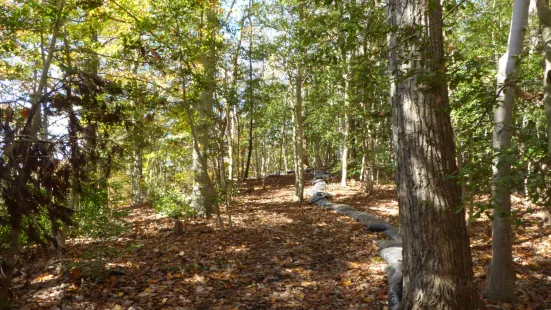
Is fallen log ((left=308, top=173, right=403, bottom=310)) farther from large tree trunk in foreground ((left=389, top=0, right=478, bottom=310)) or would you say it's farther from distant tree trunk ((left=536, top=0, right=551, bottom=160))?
distant tree trunk ((left=536, top=0, right=551, bottom=160))

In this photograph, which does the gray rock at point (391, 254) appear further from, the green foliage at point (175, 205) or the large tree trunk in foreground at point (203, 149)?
the green foliage at point (175, 205)

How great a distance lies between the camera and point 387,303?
4.42m

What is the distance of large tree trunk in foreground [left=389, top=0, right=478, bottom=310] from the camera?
10.2ft

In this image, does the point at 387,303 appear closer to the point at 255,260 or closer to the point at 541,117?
the point at 255,260

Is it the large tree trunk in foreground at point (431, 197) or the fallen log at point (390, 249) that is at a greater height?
the large tree trunk in foreground at point (431, 197)

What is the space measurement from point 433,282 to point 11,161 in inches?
161

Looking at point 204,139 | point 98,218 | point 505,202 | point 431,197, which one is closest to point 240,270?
point 98,218

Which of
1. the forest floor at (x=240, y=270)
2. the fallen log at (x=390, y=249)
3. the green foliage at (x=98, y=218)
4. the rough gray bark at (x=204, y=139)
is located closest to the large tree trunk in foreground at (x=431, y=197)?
the forest floor at (x=240, y=270)

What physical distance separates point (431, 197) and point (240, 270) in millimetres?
3959

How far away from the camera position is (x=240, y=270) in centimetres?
600

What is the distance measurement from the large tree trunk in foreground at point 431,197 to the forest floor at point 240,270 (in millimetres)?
646

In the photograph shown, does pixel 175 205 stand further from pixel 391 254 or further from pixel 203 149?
pixel 391 254

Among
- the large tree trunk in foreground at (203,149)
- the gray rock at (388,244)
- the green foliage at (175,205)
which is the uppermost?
the large tree trunk in foreground at (203,149)

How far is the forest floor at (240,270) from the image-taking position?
466 cm
